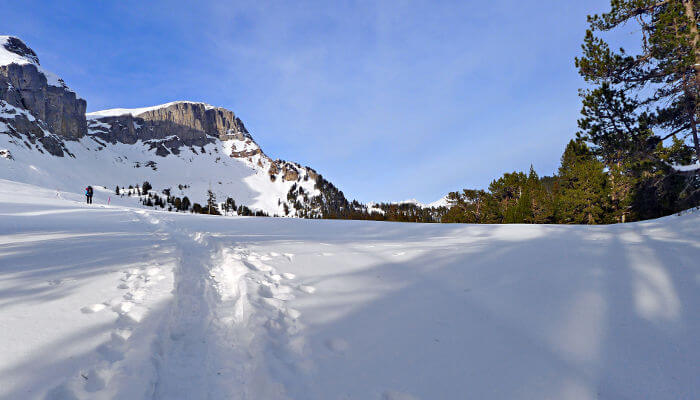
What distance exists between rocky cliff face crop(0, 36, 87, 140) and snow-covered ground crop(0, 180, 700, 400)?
196 m

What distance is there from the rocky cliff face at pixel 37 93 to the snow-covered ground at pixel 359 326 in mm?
196085

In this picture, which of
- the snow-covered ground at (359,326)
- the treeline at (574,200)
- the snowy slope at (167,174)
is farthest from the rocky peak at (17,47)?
the snow-covered ground at (359,326)

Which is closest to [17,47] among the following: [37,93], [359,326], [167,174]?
[37,93]

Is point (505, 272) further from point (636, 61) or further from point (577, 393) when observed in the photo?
point (636, 61)

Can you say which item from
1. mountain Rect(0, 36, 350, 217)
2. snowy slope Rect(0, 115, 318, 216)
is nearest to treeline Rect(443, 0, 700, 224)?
mountain Rect(0, 36, 350, 217)

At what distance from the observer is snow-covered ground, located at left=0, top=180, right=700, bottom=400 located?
191cm

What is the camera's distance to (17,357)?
73.7 inches

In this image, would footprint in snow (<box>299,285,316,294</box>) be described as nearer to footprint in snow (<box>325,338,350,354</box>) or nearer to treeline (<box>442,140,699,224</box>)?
footprint in snow (<box>325,338,350,354</box>)

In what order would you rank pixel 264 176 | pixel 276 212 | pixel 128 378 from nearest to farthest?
pixel 128 378 < pixel 276 212 < pixel 264 176

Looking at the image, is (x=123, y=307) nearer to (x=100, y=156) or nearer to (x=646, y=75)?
(x=646, y=75)

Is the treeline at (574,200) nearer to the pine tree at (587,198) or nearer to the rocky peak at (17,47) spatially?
the pine tree at (587,198)

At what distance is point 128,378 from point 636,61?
14697 mm

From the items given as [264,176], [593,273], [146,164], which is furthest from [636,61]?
[146,164]

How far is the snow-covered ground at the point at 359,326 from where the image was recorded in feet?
6.28
